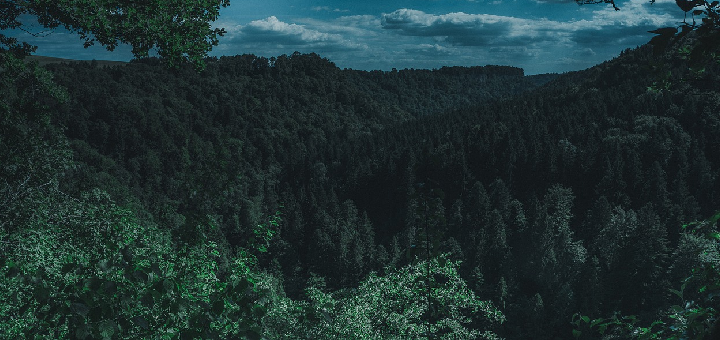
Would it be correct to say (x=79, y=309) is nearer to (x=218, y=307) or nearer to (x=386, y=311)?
(x=218, y=307)

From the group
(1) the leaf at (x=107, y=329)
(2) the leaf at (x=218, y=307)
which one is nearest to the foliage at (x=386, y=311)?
(2) the leaf at (x=218, y=307)

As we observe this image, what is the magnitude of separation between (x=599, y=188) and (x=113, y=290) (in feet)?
292

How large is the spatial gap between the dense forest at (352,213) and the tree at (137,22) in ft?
2.22

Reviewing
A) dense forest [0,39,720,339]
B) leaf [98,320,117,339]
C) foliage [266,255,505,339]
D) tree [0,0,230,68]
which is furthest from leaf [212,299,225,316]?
foliage [266,255,505,339]

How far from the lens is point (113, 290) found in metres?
3.33

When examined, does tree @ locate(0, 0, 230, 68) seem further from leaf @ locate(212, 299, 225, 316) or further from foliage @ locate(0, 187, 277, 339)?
leaf @ locate(212, 299, 225, 316)

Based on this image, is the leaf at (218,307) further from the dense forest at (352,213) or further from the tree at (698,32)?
the tree at (698,32)

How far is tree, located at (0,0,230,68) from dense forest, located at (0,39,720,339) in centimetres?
68

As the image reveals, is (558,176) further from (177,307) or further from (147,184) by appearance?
(177,307)

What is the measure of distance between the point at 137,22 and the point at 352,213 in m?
89.3

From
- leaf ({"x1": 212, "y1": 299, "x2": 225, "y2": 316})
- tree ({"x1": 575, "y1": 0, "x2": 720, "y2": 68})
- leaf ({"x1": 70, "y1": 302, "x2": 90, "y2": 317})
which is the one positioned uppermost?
tree ({"x1": 575, "y1": 0, "x2": 720, "y2": 68})

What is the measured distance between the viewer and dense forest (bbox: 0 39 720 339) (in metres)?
4.42

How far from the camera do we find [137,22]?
992cm

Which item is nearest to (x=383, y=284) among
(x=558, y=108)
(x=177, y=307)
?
(x=177, y=307)
